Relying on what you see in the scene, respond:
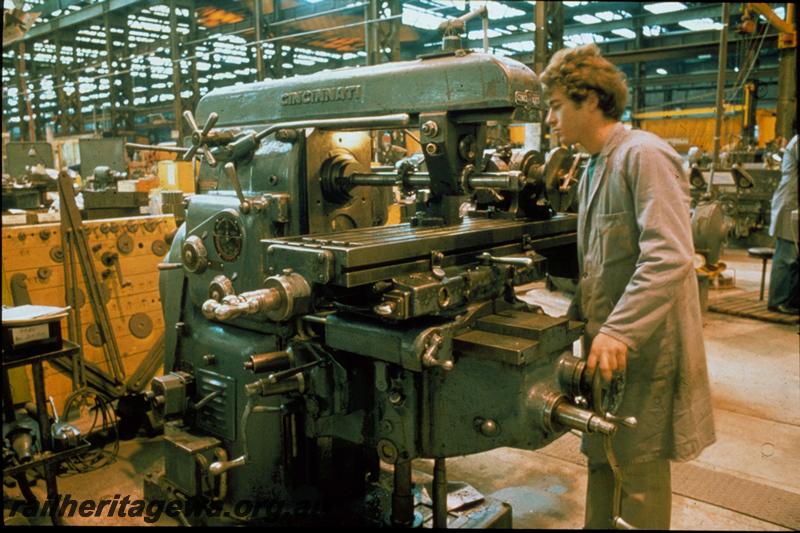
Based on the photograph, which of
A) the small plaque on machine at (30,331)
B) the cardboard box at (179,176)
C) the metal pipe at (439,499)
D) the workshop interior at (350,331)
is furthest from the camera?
the cardboard box at (179,176)

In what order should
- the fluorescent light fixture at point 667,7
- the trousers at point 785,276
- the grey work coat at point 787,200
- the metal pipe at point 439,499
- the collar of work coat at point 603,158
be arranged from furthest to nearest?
the trousers at point 785,276
the grey work coat at point 787,200
the fluorescent light fixture at point 667,7
the metal pipe at point 439,499
the collar of work coat at point 603,158

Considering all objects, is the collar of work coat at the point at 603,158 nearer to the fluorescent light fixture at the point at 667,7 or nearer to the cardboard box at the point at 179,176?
the fluorescent light fixture at the point at 667,7

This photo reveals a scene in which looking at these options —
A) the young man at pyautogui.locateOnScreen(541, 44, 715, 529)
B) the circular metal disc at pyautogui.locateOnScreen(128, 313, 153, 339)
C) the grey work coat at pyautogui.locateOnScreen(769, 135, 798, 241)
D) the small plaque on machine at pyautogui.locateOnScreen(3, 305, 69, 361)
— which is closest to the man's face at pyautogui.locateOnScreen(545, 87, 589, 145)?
the young man at pyautogui.locateOnScreen(541, 44, 715, 529)

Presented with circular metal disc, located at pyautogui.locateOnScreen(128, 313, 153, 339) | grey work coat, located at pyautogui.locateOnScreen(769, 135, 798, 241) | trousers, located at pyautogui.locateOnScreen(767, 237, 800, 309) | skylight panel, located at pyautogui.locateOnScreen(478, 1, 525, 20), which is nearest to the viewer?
skylight panel, located at pyautogui.locateOnScreen(478, 1, 525, 20)

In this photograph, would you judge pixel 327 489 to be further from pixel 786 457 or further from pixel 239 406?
pixel 786 457

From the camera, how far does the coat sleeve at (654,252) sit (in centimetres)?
134

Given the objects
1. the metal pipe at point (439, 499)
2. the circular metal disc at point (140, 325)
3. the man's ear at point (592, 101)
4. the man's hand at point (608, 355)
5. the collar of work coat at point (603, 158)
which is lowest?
the metal pipe at point (439, 499)

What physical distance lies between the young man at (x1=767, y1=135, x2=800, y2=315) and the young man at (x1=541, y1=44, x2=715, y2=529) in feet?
11.0

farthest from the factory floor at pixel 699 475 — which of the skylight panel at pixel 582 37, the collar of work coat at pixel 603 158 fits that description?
the skylight panel at pixel 582 37

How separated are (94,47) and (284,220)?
213 inches

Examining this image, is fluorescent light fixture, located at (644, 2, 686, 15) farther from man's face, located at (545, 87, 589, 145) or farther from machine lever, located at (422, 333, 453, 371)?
machine lever, located at (422, 333, 453, 371)

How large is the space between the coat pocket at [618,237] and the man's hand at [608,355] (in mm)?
247

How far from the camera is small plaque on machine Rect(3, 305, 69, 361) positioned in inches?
81.9

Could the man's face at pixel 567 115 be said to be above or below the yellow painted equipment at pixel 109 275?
above
